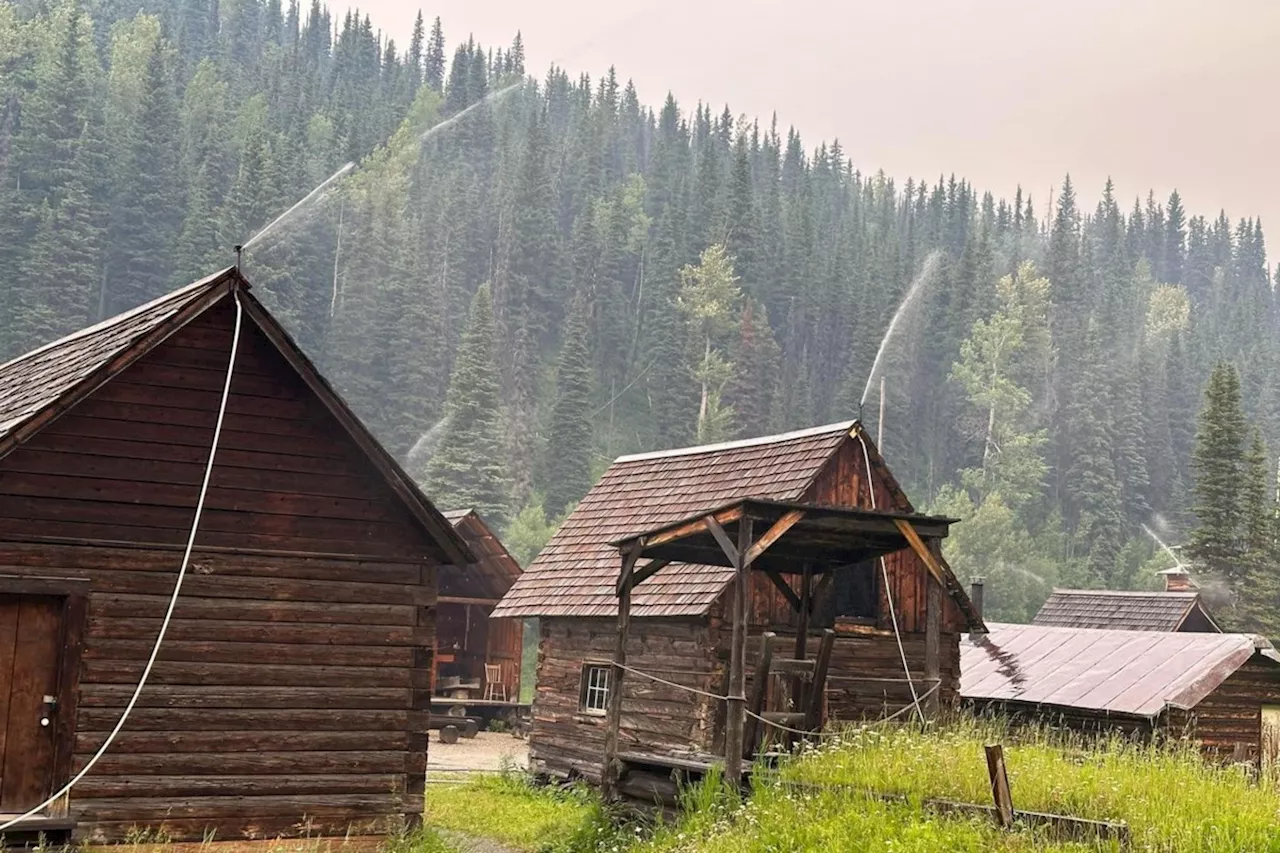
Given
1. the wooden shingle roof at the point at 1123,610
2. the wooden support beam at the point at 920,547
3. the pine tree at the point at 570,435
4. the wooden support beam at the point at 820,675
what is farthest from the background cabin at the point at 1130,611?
the pine tree at the point at 570,435

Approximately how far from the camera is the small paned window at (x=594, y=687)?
2536 centimetres

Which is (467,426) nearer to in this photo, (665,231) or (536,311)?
(536,311)

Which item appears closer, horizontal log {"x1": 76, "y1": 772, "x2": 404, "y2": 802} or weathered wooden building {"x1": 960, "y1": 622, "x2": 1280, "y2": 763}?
horizontal log {"x1": 76, "y1": 772, "x2": 404, "y2": 802}

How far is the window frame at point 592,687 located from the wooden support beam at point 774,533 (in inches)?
362

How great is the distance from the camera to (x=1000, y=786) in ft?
39.8

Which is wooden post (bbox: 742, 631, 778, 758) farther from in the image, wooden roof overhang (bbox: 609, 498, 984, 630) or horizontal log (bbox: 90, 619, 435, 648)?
horizontal log (bbox: 90, 619, 435, 648)

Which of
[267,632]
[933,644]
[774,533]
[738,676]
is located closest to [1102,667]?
[933,644]

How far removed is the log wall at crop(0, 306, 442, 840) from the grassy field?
3398 millimetres

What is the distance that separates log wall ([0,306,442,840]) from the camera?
15.4 m

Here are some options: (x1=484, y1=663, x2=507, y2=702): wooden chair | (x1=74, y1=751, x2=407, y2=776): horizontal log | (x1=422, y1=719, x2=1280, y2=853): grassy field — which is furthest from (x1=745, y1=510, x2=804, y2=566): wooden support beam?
→ (x1=484, y1=663, x2=507, y2=702): wooden chair

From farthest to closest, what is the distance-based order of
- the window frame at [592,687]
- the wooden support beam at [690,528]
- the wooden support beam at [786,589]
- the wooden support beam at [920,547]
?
the window frame at [592,687] → the wooden support beam at [786,589] → the wooden support beam at [920,547] → the wooden support beam at [690,528]

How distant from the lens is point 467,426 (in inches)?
2936

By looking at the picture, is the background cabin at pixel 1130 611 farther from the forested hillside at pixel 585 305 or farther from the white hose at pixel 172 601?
the white hose at pixel 172 601

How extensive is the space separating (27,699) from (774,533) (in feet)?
26.0
